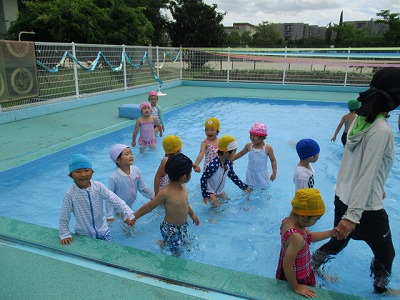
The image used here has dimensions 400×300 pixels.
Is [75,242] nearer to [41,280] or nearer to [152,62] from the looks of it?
[41,280]

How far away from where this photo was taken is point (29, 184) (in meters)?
5.22

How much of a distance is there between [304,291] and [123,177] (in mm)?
2129

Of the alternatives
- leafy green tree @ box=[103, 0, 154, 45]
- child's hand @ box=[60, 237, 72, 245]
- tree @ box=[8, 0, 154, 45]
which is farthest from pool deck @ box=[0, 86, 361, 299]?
leafy green tree @ box=[103, 0, 154, 45]

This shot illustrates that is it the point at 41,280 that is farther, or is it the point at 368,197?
the point at 41,280

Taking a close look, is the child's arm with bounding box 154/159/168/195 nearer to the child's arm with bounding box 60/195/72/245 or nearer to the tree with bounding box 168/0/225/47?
the child's arm with bounding box 60/195/72/245

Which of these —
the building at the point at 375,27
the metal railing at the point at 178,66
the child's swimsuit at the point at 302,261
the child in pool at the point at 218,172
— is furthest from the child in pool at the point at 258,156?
Result: the building at the point at 375,27

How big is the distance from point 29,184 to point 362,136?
4.99 meters

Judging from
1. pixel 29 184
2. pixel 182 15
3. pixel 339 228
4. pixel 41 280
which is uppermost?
pixel 182 15

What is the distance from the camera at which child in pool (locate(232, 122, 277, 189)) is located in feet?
13.6

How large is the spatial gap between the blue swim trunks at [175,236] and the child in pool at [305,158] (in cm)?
130

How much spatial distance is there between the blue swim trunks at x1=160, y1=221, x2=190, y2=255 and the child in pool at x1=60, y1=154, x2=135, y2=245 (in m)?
0.39

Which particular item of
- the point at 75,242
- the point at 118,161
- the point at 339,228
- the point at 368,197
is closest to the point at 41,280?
the point at 75,242

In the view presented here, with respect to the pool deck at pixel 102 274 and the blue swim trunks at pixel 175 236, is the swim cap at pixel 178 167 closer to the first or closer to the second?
the blue swim trunks at pixel 175 236

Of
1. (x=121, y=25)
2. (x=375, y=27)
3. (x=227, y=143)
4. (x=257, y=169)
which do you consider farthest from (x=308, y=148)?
(x=375, y=27)
